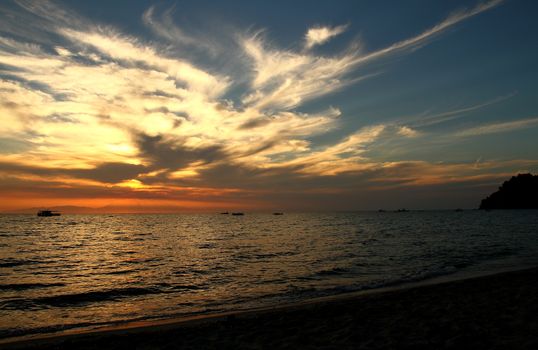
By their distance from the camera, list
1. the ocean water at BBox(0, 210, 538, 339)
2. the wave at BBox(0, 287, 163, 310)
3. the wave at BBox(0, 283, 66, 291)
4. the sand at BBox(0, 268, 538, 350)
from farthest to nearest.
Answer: the wave at BBox(0, 283, 66, 291) < the wave at BBox(0, 287, 163, 310) < the ocean water at BBox(0, 210, 538, 339) < the sand at BBox(0, 268, 538, 350)

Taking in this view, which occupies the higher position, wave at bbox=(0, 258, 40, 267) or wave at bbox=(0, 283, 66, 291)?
wave at bbox=(0, 258, 40, 267)

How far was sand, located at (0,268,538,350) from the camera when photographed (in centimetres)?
965

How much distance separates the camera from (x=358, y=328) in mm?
11195

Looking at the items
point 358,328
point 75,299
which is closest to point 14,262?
point 75,299

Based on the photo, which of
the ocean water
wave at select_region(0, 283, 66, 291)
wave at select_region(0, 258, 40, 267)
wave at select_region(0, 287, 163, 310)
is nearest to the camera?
the ocean water

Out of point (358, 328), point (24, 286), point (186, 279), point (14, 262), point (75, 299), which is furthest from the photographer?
point (14, 262)

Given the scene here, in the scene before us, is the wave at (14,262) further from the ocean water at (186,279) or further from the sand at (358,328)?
the sand at (358,328)

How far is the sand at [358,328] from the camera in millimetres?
9648

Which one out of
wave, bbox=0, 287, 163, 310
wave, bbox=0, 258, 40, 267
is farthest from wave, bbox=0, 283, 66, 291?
wave, bbox=0, 258, 40, 267

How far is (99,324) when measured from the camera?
1435 cm

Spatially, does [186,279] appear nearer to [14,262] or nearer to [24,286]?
[24,286]

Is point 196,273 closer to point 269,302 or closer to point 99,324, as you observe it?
point 269,302

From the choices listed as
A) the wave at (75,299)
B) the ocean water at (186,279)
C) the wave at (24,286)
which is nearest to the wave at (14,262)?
the ocean water at (186,279)

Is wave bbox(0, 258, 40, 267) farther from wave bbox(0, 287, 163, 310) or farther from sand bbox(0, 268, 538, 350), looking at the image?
sand bbox(0, 268, 538, 350)
